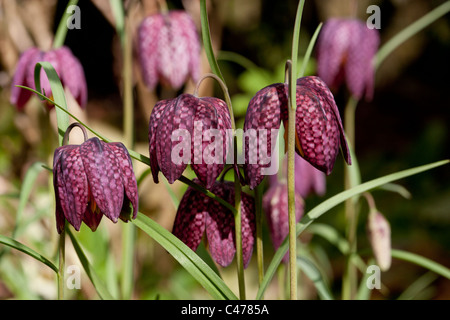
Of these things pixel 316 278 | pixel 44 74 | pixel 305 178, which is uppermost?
pixel 44 74

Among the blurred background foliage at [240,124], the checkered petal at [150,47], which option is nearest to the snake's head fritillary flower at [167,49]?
the checkered petal at [150,47]

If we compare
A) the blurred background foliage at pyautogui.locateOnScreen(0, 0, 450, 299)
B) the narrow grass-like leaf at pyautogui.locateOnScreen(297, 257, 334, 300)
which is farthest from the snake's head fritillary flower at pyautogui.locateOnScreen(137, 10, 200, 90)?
the narrow grass-like leaf at pyautogui.locateOnScreen(297, 257, 334, 300)

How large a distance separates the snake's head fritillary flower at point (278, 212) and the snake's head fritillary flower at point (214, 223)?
27 centimetres

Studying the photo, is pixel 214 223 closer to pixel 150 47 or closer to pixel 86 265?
pixel 86 265

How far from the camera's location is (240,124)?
2750 millimetres

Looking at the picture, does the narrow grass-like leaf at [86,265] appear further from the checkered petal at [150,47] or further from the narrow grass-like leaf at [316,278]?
the checkered petal at [150,47]

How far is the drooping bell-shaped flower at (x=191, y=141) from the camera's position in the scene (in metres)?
0.79

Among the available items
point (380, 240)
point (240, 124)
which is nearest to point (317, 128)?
point (380, 240)

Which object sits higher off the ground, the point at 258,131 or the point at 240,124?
the point at 240,124

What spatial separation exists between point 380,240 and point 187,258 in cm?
54

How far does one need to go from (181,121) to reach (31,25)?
1498mm

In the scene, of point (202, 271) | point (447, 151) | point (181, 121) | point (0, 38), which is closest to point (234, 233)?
point (202, 271)
